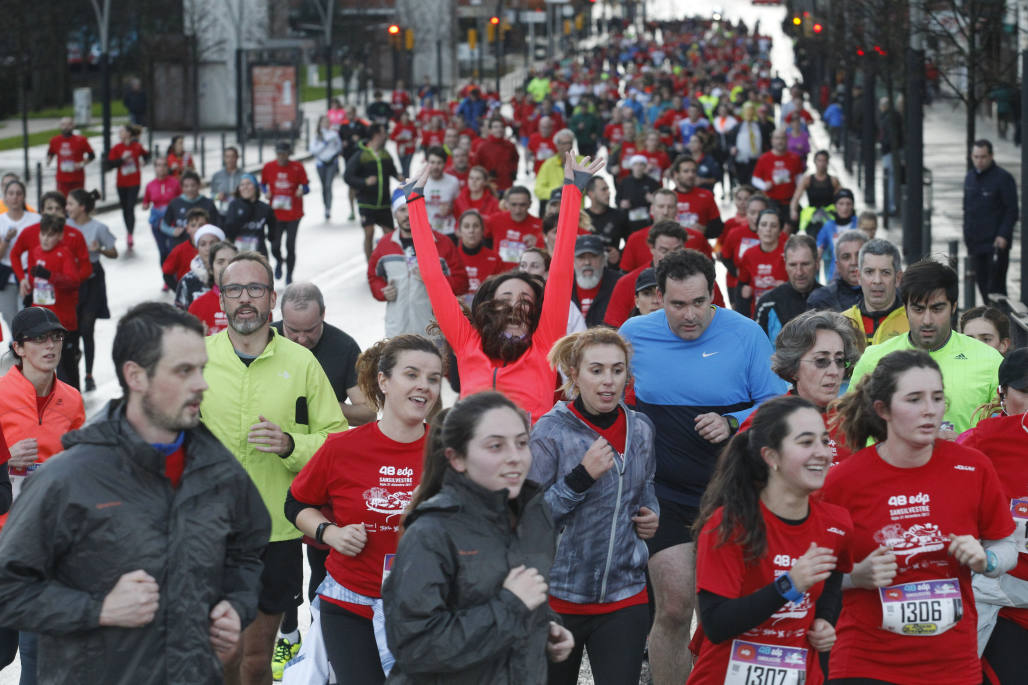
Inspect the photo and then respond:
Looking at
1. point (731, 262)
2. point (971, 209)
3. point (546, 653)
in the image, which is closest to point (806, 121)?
point (971, 209)

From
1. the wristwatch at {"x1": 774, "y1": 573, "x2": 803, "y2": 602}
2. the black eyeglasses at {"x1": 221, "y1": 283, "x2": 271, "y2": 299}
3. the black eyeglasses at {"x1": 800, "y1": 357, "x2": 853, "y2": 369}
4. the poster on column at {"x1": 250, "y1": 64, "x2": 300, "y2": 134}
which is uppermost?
the poster on column at {"x1": 250, "y1": 64, "x2": 300, "y2": 134}

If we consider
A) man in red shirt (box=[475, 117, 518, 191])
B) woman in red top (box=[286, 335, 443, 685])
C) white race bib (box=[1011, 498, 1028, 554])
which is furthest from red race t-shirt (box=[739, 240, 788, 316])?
man in red shirt (box=[475, 117, 518, 191])

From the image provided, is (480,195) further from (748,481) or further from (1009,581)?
(748,481)

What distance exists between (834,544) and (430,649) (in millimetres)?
1486

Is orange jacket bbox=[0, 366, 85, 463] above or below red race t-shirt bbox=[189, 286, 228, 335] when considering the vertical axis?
below

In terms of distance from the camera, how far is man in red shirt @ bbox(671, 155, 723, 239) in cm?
1627

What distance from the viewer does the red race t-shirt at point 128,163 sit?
25.4 m

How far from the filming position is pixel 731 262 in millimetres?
14359

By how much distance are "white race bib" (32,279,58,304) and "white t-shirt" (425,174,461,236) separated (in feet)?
20.9

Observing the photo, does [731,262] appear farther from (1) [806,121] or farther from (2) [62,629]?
(1) [806,121]

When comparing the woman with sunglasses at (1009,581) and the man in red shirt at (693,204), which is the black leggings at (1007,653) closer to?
the woman with sunglasses at (1009,581)

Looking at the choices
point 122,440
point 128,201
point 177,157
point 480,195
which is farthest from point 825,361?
point 128,201

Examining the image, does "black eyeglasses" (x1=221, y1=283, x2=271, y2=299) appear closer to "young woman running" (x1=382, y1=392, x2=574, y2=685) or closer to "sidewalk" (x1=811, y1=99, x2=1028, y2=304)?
"young woman running" (x1=382, y1=392, x2=574, y2=685)

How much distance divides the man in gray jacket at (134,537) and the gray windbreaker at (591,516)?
1.68 meters
